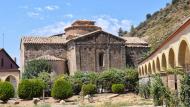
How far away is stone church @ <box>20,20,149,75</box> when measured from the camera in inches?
1976

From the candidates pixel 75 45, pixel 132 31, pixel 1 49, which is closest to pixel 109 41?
pixel 75 45

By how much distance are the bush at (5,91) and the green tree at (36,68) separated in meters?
8.97

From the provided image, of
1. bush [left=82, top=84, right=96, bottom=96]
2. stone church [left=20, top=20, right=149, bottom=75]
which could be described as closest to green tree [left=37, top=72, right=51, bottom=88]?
bush [left=82, top=84, right=96, bottom=96]

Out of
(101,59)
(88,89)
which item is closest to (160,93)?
(88,89)

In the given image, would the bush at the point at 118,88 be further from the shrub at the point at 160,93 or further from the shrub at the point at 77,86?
the shrub at the point at 160,93

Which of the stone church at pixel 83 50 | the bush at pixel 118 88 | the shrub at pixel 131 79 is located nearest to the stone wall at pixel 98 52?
the stone church at pixel 83 50

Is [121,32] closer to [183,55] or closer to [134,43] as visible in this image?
[134,43]

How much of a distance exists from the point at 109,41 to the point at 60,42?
6675 millimetres

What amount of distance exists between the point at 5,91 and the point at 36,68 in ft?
33.1

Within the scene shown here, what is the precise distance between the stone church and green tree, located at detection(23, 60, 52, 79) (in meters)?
1.09

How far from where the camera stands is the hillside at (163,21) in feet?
240

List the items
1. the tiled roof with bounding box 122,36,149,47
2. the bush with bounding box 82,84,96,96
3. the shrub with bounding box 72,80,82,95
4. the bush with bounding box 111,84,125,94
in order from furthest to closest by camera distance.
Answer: the tiled roof with bounding box 122,36,149,47
the shrub with bounding box 72,80,82,95
the bush with bounding box 111,84,125,94
the bush with bounding box 82,84,96,96

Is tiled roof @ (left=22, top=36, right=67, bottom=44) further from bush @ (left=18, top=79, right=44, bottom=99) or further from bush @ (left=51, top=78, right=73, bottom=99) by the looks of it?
bush @ (left=51, top=78, right=73, bottom=99)

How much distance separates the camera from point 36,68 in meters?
48.8
